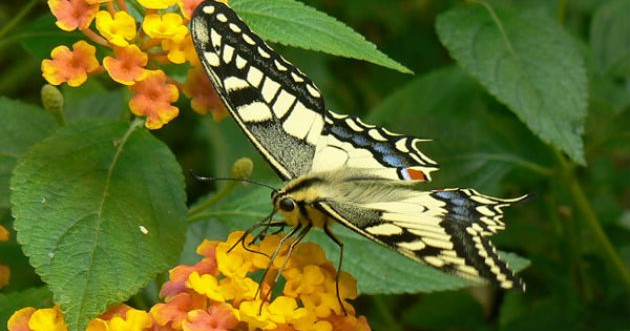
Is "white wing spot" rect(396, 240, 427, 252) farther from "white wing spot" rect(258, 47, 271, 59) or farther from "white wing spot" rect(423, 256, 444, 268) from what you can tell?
"white wing spot" rect(258, 47, 271, 59)

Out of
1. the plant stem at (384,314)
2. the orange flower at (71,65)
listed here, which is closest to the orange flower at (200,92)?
the orange flower at (71,65)

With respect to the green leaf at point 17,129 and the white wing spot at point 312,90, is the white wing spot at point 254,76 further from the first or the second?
the green leaf at point 17,129

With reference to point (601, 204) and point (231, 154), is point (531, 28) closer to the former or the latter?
point (601, 204)

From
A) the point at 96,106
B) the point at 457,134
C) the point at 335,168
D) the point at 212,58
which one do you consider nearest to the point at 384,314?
the point at 457,134

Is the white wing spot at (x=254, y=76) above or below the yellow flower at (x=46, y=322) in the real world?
above

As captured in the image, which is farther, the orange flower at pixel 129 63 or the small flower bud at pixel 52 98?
the small flower bud at pixel 52 98

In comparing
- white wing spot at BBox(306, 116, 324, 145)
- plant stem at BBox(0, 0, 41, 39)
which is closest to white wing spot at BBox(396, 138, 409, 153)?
white wing spot at BBox(306, 116, 324, 145)
